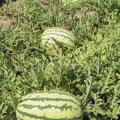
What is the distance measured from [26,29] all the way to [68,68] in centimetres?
149

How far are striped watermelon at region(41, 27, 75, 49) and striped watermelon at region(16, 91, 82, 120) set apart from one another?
4.29ft

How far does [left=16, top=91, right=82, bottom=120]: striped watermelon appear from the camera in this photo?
11.1 ft

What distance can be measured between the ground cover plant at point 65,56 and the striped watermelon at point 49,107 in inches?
10.8

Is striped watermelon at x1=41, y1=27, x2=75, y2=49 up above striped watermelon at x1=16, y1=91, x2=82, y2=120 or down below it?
above

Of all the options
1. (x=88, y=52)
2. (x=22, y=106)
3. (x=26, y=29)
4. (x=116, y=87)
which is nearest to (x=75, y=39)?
(x=88, y=52)

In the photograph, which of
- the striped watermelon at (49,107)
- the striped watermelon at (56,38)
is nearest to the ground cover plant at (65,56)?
the striped watermelon at (56,38)

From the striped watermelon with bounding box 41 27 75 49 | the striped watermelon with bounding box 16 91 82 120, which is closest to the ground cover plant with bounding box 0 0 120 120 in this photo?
the striped watermelon with bounding box 41 27 75 49

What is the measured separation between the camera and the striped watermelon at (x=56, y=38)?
4.75 meters

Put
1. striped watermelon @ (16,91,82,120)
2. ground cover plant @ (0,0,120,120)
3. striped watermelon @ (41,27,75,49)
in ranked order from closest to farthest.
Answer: striped watermelon @ (16,91,82,120), ground cover plant @ (0,0,120,120), striped watermelon @ (41,27,75,49)

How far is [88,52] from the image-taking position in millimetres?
4492

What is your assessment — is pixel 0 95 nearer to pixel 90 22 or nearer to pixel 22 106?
pixel 22 106

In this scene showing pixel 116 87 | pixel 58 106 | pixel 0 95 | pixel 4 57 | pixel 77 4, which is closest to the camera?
pixel 58 106

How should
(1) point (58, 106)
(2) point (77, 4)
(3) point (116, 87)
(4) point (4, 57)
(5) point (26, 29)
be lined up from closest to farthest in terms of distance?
(1) point (58, 106), (3) point (116, 87), (4) point (4, 57), (5) point (26, 29), (2) point (77, 4)

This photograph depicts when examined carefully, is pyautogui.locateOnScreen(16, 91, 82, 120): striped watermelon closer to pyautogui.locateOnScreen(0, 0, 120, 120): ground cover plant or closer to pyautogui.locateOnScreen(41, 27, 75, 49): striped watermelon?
pyautogui.locateOnScreen(0, 0, 120, 120): ground cover plant
